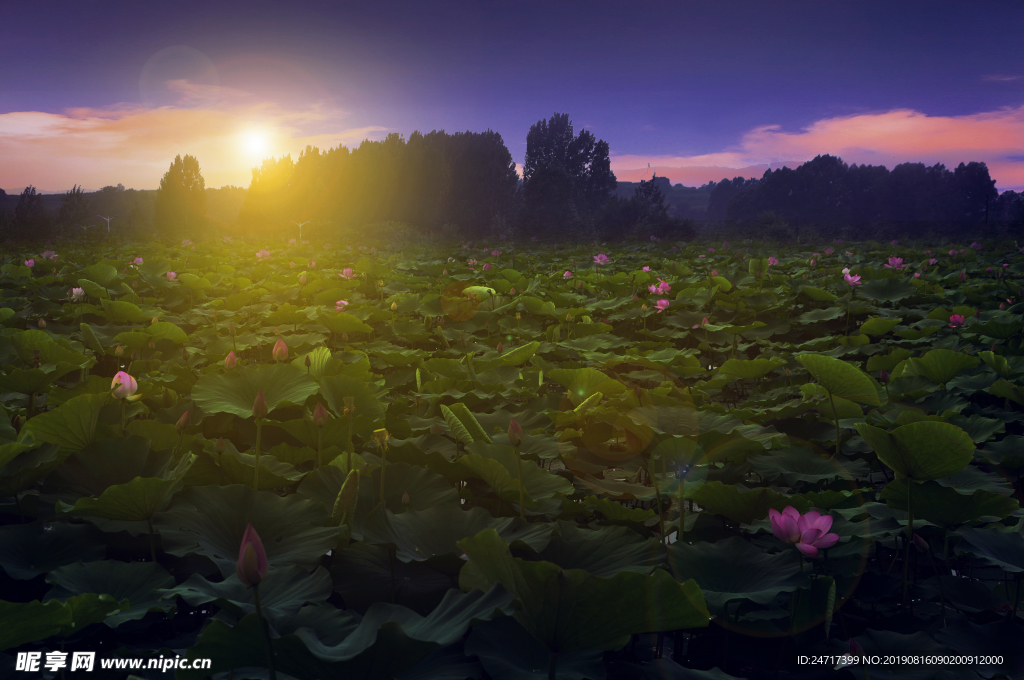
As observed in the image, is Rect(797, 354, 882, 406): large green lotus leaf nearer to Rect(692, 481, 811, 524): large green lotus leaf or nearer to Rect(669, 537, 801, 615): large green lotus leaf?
Rect(692, 481, 811, 524): large green lotus leaf

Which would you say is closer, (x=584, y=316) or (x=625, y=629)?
(x=625, y=629)

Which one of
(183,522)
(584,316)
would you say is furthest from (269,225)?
(183,522)

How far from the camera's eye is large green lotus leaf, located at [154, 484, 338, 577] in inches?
39.5

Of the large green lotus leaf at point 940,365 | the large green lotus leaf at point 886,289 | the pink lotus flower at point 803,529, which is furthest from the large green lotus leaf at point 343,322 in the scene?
the large green lotus leaf at point 886,289

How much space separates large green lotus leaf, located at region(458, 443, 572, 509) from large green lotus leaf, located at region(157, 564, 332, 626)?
41 cm

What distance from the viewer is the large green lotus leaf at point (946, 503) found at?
119 cm

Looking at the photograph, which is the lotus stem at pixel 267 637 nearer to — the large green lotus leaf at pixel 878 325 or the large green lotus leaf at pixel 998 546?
the large green lotus leaf at pixel 998 546

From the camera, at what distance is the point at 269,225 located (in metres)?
33.3

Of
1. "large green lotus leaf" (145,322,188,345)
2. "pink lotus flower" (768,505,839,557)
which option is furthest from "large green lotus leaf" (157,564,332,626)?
"large green lotus leaf" (145,322,188,345)

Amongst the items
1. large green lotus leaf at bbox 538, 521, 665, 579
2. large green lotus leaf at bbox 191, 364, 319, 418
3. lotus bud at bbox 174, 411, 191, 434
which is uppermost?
large green lotus leaf at bbox 191, 364, 319, 418

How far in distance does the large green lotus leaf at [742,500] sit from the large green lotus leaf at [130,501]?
3.53 feet

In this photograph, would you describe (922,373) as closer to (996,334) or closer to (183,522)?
(996,334)

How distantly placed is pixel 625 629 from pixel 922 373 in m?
2.20

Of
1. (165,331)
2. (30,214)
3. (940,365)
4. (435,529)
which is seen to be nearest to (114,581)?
(435,529)
